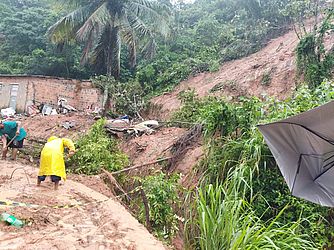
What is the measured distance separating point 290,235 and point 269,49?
13.2m

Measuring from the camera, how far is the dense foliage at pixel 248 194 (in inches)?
140

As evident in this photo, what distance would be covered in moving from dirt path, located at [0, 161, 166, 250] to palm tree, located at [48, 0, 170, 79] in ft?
28.9

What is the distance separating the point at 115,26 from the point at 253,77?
6.06 meters

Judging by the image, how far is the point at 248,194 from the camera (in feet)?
16.1

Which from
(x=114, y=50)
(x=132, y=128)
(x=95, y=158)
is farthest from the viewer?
(x=114, y=50)

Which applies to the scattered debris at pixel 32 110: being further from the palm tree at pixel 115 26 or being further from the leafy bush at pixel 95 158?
the leafy bush at pixel 95 158

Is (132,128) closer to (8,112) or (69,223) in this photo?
(69,223)

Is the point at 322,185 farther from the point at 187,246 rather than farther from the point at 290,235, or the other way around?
the point at 187,246

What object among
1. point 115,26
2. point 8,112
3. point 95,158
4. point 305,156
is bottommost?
point 8,112

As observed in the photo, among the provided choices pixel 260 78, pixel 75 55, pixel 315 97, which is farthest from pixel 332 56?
pixel 75 55

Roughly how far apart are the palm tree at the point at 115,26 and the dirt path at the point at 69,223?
8.82m

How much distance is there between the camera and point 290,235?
3.67 meters

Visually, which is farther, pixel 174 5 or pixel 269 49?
pixel 174 5

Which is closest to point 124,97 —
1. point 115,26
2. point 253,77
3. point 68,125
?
point 115,26
